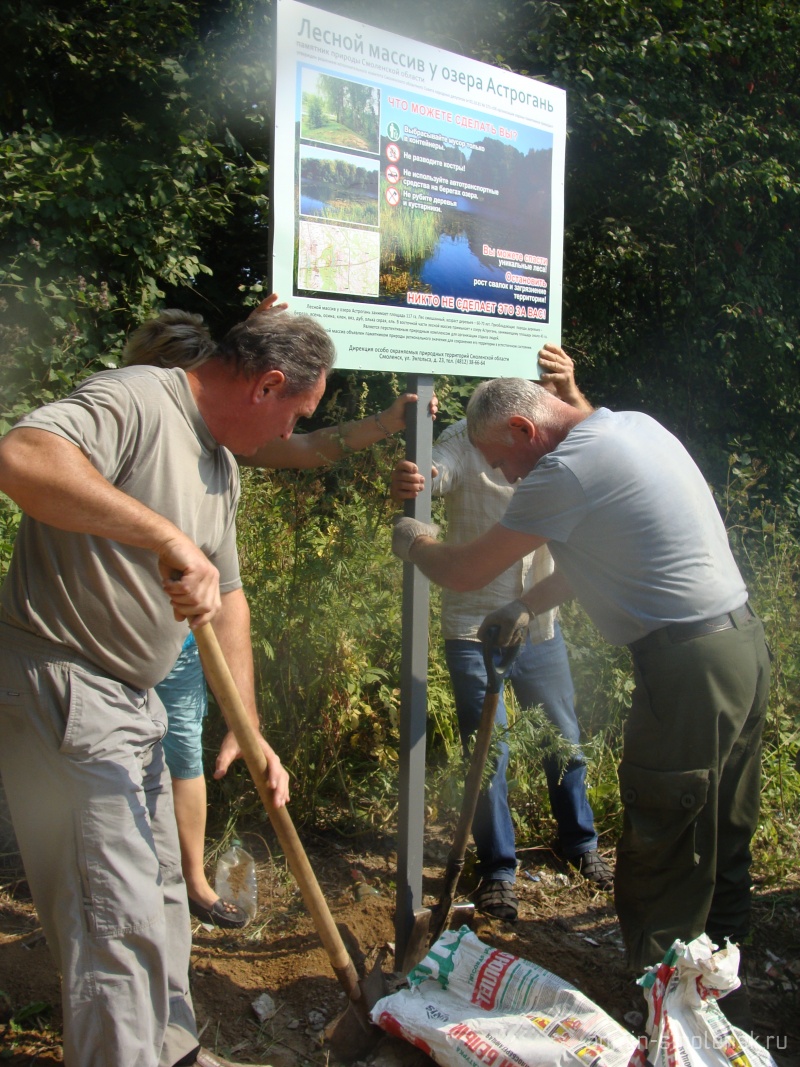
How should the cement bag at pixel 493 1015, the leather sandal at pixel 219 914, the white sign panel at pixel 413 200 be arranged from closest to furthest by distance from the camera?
the cement bag at pixel 493 1015 → the white sign panel at pixel 413 200 → the leather sandal at pixel 219 914

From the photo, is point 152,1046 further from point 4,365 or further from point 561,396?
point 4,365

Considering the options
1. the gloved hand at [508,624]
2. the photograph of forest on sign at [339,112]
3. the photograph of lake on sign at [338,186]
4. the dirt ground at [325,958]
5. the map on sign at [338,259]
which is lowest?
the dirt ground at [325,958]

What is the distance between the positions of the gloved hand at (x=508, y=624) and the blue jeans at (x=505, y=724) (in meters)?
0.58

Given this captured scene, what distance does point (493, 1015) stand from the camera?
2475mm

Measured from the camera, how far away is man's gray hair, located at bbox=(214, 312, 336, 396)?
2.39 meters

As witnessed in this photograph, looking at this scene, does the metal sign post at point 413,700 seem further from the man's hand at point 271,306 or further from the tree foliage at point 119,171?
the tree foliage at point 119,171

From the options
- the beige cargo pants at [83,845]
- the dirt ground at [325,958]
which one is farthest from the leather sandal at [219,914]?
the beige cargo pants at [83,845]

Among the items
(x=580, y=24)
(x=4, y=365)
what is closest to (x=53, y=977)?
(x=4, y=365)

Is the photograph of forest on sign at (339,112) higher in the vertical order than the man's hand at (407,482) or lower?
higher

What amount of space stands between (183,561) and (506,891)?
2.14 metres

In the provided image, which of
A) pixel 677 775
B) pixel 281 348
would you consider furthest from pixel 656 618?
pixel 281 348

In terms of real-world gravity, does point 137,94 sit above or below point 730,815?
above

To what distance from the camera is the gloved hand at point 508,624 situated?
2867 millimetres

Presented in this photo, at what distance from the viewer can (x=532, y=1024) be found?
2.38 m
